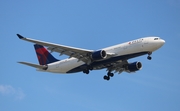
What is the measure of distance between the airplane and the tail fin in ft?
10.5

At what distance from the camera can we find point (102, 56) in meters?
49.4

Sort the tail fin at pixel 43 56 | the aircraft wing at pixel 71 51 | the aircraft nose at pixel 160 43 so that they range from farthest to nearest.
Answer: the tail fin at pixel 43 56 < the aircraft nose at pixel 160 43 < the aircraft wing at pixel 71 51

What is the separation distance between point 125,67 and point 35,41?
636 inches

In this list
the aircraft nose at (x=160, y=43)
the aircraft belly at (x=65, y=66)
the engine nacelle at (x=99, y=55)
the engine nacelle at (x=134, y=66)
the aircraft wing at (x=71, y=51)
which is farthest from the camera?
the engine nacelle at (x=134, y=66)

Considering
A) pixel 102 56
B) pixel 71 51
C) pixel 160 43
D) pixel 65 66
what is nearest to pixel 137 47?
pixel 160 43

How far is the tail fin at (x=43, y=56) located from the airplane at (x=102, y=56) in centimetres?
320

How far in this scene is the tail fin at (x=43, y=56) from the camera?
59716 millimetres

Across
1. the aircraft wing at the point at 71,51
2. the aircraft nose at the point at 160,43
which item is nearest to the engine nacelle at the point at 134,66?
the aircraft nose at the point at 160,43

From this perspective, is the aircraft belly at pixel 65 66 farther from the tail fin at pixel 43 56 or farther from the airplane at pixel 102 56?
the tail fin at pixel 43 56

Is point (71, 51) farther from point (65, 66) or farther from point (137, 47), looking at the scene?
point (137, 47)

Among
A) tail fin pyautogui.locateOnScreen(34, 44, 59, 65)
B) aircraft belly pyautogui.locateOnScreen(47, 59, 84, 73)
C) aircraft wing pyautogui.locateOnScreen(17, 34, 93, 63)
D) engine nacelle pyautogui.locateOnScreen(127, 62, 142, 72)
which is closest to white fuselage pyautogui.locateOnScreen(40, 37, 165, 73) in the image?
aircraft wing pyautogui.locateOnScreen(17, 34, 93, 63)

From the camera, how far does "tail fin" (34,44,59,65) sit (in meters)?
59.7

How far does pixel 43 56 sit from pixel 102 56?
15114mm

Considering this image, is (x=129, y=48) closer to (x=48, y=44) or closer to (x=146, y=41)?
(x=146, y=41)
